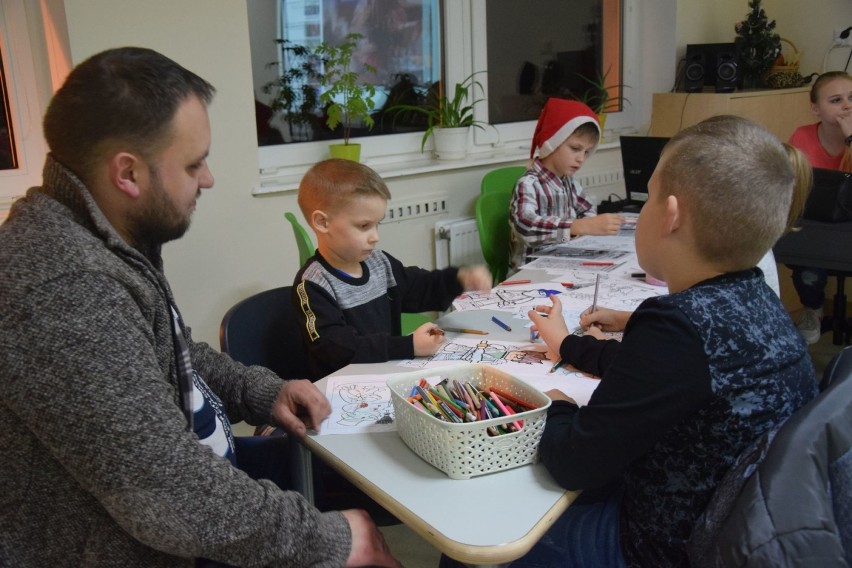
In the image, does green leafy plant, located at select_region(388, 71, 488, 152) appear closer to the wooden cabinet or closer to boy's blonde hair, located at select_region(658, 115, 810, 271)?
the wooden cabinet

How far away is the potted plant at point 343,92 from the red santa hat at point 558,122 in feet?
2.27

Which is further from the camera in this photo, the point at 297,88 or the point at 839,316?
the point at 839,316

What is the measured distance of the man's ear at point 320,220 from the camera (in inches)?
75.5

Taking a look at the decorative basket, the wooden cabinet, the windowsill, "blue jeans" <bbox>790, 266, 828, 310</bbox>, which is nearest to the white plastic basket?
the windowsill

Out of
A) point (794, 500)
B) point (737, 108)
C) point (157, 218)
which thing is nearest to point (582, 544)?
point (794, 500)

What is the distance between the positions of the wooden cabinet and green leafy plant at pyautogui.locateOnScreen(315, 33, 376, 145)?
2069 mm

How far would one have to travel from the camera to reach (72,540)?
1001 millimetres

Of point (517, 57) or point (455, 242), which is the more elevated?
point (517, 57)

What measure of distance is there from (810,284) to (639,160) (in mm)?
1223

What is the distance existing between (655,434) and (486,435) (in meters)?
0.24

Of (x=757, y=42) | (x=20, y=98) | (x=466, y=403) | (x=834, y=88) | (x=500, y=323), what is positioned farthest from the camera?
(x=757, y=42)

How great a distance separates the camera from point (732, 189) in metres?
1.15

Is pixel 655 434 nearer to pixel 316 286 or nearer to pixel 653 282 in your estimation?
pixel 316 286

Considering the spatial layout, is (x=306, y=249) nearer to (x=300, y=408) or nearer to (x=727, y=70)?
(x=300, y=408)
